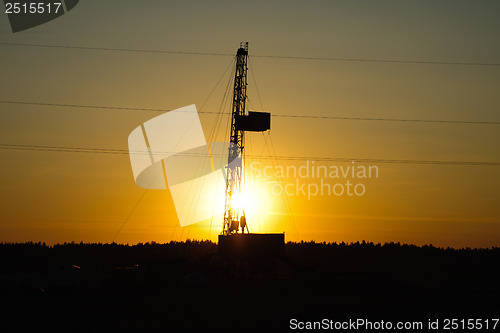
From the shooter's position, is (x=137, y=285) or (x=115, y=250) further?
(x=115, y=250)

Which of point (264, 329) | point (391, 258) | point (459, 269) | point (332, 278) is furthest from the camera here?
point (391, 258)

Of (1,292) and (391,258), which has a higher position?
(391,258)

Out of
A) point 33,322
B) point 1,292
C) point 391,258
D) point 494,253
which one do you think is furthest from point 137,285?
point 494,253

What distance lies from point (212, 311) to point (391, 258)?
123m

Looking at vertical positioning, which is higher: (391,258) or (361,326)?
(391,258)

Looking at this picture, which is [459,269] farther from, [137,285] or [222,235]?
[137,285]

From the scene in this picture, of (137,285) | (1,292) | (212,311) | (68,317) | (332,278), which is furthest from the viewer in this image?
(332,278)

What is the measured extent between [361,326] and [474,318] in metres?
11.3

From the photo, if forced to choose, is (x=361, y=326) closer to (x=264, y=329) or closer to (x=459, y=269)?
(x=264, y=329)

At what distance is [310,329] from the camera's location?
157 feet

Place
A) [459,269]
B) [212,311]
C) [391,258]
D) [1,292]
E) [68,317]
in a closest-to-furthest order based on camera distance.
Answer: [68,317], [212,311], [1,292], [459,269], [391,258]

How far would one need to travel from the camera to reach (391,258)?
174 m

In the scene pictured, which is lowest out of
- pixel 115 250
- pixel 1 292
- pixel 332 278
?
pixel 1 292

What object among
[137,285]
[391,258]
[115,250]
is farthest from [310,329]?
[115,250]
